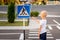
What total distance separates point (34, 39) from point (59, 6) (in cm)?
2631

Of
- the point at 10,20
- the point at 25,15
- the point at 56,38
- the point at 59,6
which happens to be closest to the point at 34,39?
the point at 56,38

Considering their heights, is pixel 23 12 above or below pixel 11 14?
above

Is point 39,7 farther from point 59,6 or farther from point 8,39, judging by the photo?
point 8,39

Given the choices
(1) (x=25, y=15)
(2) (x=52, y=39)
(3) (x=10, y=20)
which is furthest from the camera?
(3) (x=10, y=20)

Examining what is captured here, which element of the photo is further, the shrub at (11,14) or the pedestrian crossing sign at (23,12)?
the shrub at (11,14)

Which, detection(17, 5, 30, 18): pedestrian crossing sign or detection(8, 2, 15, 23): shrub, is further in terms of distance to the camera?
detection(8, 2, 15, 23): shrub

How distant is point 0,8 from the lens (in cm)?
3684

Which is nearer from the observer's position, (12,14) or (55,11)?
(12,14)

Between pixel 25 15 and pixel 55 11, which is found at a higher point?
pixel 25 15

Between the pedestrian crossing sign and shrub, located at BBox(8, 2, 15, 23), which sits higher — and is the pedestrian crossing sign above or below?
above

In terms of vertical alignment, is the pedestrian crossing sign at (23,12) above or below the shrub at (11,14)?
above

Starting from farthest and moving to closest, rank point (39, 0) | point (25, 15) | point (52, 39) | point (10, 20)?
point (39, 0), point (10, 20), point (52, 39), point (25, 15)

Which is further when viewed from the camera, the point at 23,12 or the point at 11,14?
the point at 11,14

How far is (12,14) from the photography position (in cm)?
2170
